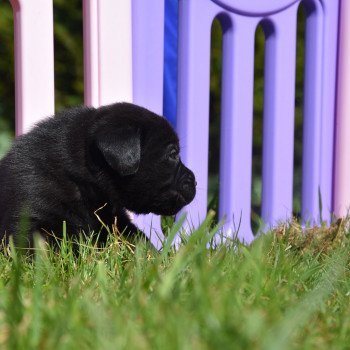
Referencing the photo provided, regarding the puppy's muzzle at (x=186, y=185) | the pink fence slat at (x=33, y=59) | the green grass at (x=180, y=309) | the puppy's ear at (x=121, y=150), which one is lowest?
the puppy's muzzle at (x=186, y=185)

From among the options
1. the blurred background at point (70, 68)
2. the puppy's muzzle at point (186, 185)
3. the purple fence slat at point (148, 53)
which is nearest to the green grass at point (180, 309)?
the puppy's muzzle at point (186, 185)

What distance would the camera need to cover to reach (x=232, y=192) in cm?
399

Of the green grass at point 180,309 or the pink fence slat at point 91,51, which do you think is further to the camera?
the pink fence slat at point 91,51

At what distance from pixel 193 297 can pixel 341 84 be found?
9.20 feet

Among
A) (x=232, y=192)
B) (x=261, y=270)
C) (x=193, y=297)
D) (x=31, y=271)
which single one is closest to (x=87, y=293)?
(x=193, y=297)

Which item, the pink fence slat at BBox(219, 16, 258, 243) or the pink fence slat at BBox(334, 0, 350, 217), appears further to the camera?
the pink fence slat at BBox(334, 0, 350, 217)

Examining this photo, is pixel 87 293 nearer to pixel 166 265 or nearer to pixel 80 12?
pixel 166 265

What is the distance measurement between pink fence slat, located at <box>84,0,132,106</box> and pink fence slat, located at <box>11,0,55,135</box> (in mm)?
180

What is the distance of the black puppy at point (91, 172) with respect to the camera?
3.04 m

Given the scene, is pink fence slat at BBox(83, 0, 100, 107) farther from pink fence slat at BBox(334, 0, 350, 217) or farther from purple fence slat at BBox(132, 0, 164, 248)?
pink fence slat at BBox(334, 0, 350, 217)

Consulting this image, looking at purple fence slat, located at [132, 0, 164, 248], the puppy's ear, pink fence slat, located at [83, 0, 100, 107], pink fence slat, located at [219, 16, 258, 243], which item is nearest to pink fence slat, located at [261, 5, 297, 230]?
pink fence slat, located at [219, 16, 258, 243]

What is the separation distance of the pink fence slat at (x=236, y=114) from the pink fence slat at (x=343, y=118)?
569mm

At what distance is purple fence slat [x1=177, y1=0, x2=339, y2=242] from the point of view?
12.5 ft

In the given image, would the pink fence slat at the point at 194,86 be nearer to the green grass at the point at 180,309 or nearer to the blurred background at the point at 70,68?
the blurred background at the point at 70,68
